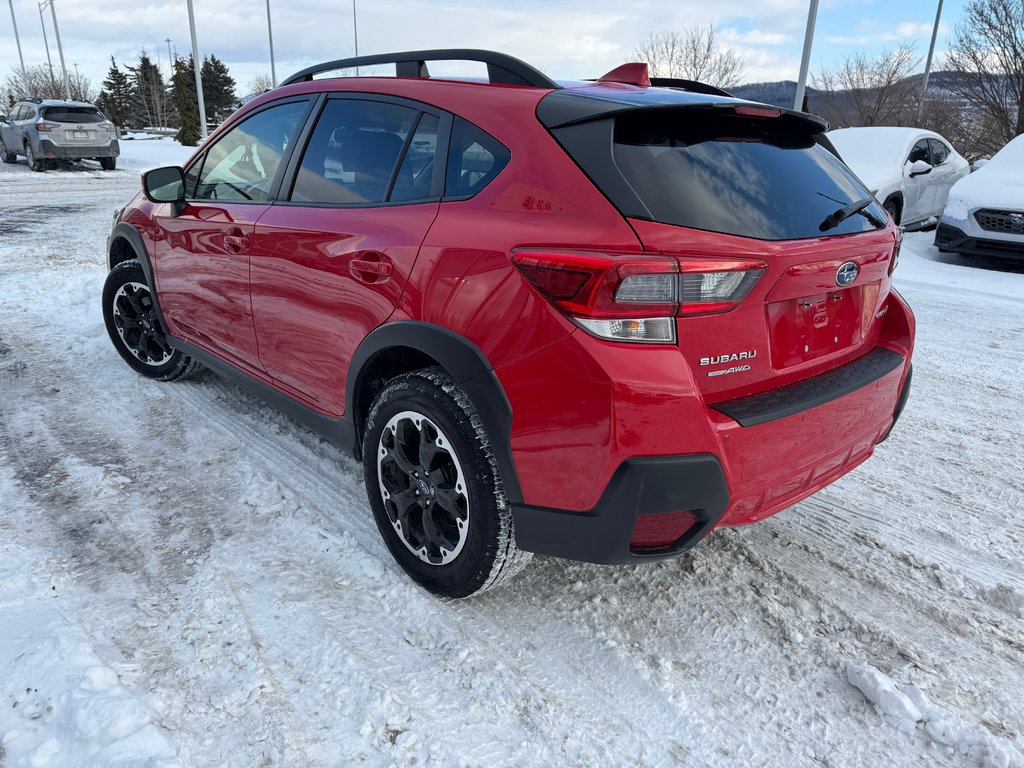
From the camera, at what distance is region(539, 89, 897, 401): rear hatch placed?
1.94 meters

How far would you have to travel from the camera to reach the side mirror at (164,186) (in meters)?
3.73

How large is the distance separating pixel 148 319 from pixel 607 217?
3.52 m

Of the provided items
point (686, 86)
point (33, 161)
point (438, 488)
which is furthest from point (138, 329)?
point (33, 161)

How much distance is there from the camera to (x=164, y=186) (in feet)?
12.3

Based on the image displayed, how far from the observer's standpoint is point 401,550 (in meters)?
2.61

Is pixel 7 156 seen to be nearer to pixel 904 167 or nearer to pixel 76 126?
pixel 76 126

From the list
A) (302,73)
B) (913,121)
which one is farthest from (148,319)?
(913,121)

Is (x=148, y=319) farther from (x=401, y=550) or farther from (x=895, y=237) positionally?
(x=895, y=237)

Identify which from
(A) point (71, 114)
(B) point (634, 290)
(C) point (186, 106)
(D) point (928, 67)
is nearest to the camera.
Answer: (B) point (634, 290)

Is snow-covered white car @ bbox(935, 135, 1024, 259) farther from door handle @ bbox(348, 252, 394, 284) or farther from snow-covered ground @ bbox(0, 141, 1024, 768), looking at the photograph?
door handle @ bbox(348, 252, 394, 284)

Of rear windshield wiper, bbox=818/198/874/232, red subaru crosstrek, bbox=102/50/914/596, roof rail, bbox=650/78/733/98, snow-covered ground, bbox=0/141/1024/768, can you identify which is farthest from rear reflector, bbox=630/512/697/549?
roof rail, bbox=650/78/733/98

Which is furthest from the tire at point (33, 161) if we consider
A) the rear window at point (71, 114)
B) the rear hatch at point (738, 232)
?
the rear hatch at point (738, 232)

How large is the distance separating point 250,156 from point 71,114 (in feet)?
60.0

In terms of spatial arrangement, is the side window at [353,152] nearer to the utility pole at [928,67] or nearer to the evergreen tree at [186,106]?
the utility pole at [928,67]
